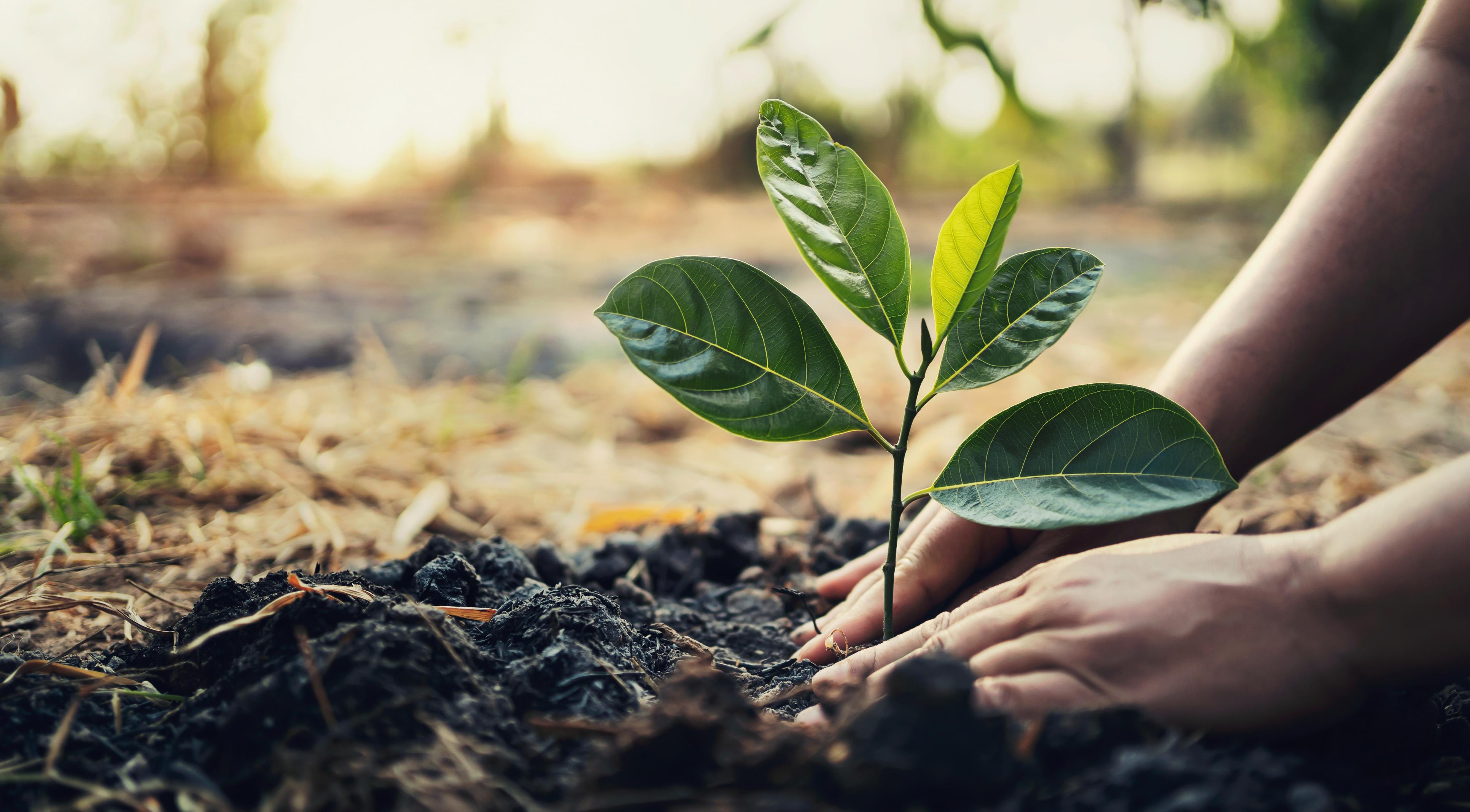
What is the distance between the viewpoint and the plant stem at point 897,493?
0.72 metres

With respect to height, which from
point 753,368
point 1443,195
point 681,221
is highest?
point 681,221

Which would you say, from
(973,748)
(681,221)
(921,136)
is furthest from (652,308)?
(921,136)

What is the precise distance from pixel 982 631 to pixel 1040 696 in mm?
85

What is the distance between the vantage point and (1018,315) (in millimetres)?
732

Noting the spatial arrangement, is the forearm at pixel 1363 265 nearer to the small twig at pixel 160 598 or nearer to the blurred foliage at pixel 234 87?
the small twig at pixel 160 598

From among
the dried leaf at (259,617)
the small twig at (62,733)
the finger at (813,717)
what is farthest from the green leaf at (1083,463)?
the small twig at (62,733)

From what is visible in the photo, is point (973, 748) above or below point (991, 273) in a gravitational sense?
below

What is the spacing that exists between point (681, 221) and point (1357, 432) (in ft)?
21.1

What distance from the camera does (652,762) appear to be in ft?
1.88

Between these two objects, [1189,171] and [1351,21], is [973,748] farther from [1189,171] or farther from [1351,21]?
[1189,171]

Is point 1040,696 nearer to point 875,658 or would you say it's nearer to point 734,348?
point 875,658

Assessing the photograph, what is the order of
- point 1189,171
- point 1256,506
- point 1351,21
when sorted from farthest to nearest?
1. point 1189,171
2. point 1351,21
3. point 1256,506

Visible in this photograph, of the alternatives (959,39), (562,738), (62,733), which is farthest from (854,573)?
(959,39)

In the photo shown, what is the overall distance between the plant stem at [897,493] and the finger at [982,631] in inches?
2.9
